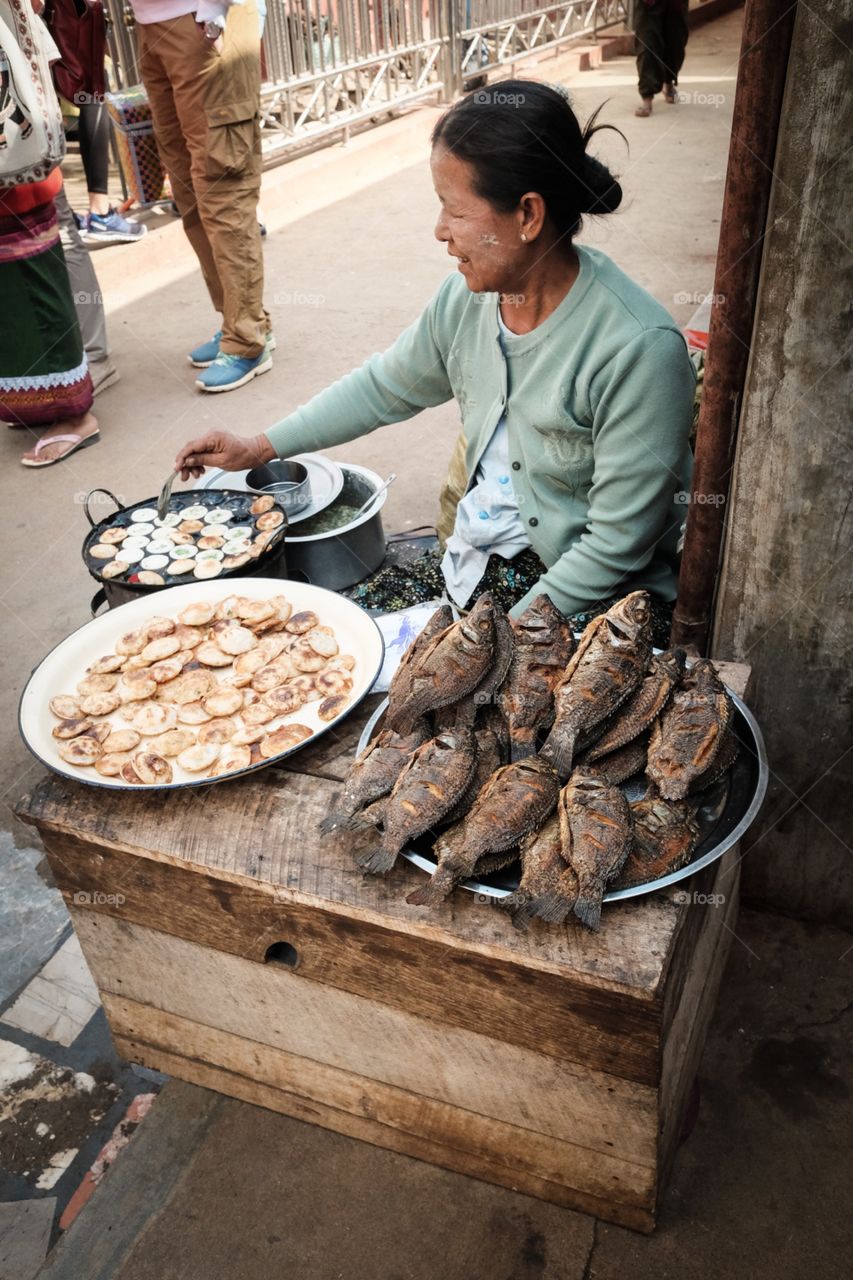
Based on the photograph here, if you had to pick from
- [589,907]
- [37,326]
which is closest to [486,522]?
[589,907]

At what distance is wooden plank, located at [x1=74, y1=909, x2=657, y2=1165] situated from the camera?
179cm

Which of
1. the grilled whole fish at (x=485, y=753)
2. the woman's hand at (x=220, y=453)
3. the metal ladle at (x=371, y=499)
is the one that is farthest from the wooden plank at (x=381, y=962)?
the metal ladle at (x=371, y=499)

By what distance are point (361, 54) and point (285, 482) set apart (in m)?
7.81

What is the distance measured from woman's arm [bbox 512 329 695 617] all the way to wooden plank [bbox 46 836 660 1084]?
862mm

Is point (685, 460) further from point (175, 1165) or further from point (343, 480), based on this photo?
point (175, 1165)

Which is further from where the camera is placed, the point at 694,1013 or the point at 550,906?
the point at 694,1013

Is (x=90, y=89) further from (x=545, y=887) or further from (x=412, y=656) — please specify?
(x=545, y=887)

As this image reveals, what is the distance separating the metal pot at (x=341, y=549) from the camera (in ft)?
11.3

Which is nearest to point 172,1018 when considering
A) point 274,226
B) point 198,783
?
point 198,783

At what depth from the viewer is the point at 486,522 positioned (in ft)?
8.76

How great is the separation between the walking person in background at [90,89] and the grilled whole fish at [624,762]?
21.9ft

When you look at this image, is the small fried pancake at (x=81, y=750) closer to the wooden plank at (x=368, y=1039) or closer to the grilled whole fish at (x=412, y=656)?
the wooden plank at (x=368, y=1039)

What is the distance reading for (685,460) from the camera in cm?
239

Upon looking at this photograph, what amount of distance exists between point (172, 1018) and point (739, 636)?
60.5 inches
